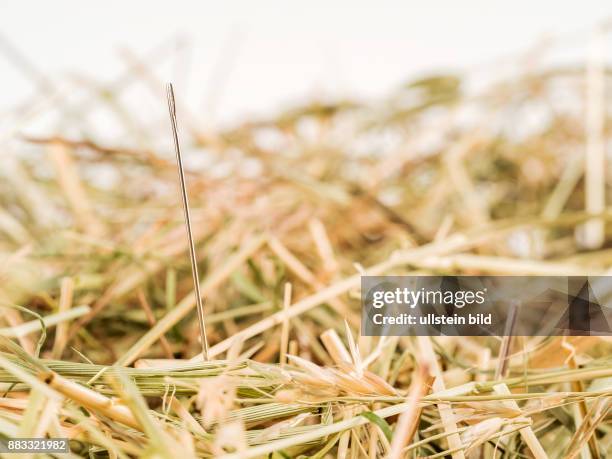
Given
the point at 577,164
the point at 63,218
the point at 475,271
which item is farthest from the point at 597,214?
the point at 63,218

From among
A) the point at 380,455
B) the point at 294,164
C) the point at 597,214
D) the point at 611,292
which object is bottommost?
the point at 380,455

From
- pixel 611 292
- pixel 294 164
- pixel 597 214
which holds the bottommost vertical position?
pixel 611 292

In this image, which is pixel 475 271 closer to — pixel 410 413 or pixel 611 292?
pixel 611 292

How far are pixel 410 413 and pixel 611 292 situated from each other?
23 centimetres

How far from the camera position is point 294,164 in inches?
31.6

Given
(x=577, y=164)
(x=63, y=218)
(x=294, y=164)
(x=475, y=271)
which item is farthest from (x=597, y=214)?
(x=63, y=218)

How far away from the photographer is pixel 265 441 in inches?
10.0

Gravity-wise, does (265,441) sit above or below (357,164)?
below

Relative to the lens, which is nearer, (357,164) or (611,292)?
(611,292)

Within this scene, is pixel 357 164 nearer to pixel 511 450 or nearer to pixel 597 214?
pixel 597 214

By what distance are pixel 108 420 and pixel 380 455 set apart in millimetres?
128

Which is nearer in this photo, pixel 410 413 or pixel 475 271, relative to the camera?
pixel 410 413

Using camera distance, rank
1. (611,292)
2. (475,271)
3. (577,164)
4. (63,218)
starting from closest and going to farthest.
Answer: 1. (611,292)
2. (475,271)
3. (63,218)
4. (577,164)

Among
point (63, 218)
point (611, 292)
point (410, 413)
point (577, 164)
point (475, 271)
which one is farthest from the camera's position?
point (577, 164)
